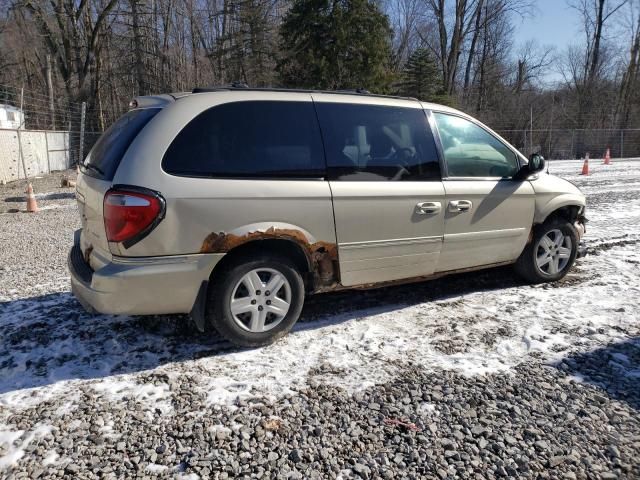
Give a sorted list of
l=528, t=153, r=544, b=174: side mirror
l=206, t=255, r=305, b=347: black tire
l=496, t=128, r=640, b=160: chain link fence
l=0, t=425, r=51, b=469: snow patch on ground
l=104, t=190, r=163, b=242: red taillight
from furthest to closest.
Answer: l=496, t=128, r=640, b=160: chain link fence → l=528, t=153, r=544, b=174: side mirror → l=206, t=255, r=305, b=347: black tire → l=104, t=190, r=163, b=242: red taillight → l=0, t=425, r=51, b=469: snow patch on ground

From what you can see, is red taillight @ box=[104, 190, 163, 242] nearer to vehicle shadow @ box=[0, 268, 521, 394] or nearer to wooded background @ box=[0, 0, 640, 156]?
vehicle shadow @ box=[0, 268, 521, 394]

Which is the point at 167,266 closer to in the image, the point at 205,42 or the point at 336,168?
the point at 336,168

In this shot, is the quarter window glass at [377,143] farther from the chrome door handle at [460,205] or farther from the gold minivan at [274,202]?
the chrome door handle at [460,205]

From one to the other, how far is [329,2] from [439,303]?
53.1 ft

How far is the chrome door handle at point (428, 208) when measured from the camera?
13.4 ft

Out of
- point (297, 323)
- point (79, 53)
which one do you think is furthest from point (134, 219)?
point (79, 53)

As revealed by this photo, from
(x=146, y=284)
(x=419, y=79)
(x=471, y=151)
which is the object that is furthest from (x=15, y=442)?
(x=419, y=79)

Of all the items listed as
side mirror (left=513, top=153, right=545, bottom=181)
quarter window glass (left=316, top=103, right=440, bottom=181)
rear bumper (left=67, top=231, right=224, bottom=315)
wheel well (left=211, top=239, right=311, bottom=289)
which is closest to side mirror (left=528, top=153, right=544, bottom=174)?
side mirror (left=513, top=153, right=545, bottom=181)

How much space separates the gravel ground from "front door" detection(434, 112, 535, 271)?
1.66 ft

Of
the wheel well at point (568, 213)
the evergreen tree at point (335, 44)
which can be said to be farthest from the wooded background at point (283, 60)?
the wheel well at point (568, 213)

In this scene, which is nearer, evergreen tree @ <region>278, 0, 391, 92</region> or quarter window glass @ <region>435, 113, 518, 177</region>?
quarter window glass @ <region>435, 113, 518, 177</region>

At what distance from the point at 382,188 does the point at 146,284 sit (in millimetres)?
1956

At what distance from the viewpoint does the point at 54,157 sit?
693 inches

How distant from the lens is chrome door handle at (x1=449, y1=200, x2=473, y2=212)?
4.27 meters
